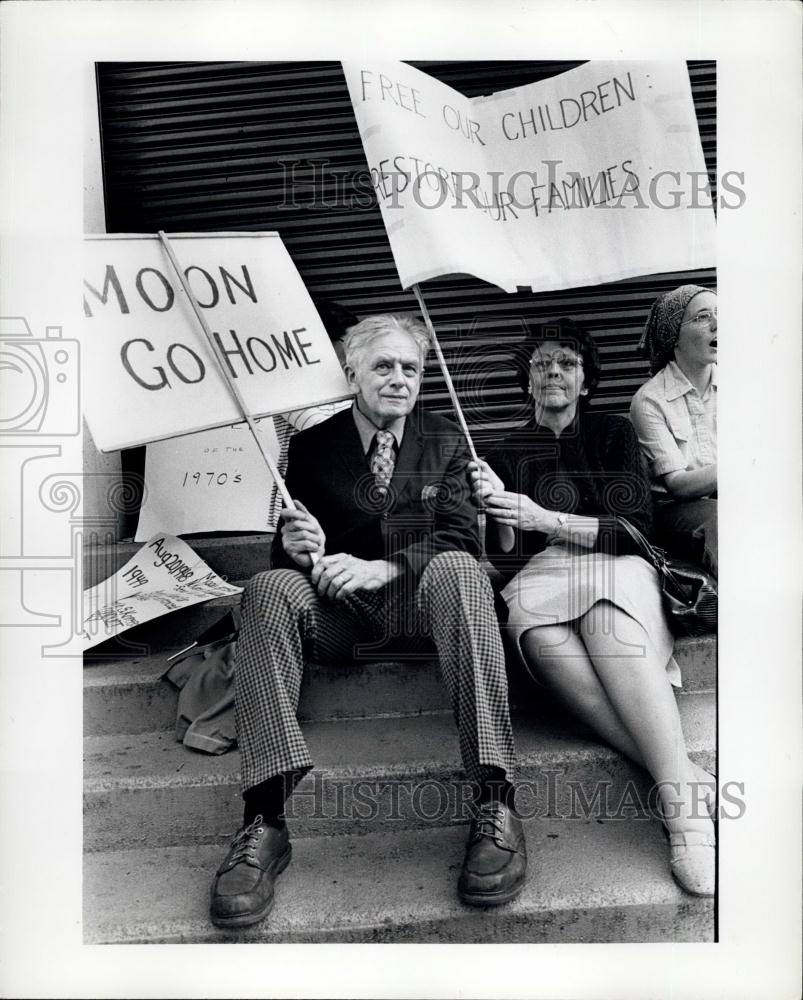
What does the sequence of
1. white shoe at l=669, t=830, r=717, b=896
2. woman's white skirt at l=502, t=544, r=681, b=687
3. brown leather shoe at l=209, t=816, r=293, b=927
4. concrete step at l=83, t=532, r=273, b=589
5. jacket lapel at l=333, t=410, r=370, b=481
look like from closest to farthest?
brown leather shoe at l=209, t=816, r=293, b=927 < white shoe at l=669, t=830, r=717, b=896 < woman's white skirt at l=502, t=544, r=681, b=687 < jacket lapel at l=333, t=410, r=370, b=481 < concrete step at l=83, t=532, r=273, b=589

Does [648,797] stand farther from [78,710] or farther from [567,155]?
[567,155]

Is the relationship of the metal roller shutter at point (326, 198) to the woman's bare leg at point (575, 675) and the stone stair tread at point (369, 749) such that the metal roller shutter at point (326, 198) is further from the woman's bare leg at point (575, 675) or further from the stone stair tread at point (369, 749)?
the stone stair tread at point (369, 749)

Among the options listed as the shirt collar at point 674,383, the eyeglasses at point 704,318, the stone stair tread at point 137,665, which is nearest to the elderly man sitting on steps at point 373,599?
the stone stair tread at point 137,665

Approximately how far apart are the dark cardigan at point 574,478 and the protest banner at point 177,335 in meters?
0.76

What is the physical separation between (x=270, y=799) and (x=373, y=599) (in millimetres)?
635

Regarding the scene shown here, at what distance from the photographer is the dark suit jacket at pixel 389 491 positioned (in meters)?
2.81

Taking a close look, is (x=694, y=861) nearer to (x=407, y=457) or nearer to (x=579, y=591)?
(x=579, y=591)

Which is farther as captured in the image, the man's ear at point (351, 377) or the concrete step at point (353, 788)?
the man's ear at point (351, 377)

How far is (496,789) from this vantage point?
2611 mm

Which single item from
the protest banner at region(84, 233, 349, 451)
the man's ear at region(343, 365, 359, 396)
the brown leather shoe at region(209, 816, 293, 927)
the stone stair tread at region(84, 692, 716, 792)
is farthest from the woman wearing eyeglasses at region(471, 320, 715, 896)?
the brown leather shoe at region(209, 816, 293, 927)

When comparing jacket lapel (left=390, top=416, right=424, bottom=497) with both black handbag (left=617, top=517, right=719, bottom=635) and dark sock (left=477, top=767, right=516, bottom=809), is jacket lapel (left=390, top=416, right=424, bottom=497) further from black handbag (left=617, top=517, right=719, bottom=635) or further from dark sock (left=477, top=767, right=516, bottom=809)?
dark sock (left=477, top=767, right=516, bottom=809)

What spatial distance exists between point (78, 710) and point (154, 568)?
0.52 meters

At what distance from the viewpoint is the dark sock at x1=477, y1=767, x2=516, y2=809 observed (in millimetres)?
2598

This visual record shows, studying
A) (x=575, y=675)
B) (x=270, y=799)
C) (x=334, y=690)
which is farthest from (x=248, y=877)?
(x=575, y=675)
